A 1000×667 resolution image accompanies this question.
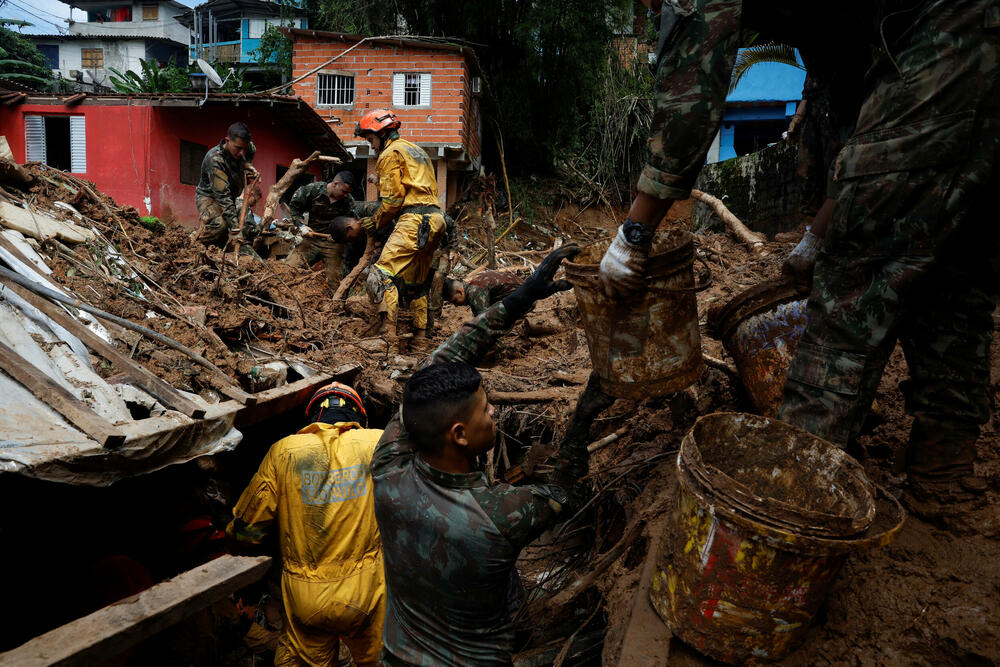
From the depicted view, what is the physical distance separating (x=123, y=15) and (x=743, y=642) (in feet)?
167

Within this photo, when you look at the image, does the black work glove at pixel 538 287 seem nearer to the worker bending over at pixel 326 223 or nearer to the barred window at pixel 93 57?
the worker bending over at pixel 326 223

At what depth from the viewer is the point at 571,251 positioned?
98.1 inches

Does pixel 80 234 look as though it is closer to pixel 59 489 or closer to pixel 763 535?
pixel 59 489

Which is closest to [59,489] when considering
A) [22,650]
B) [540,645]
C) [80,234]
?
[22,650]

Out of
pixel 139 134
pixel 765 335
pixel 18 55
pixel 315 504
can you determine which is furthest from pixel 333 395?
pixel 18 55

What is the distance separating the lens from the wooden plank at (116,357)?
3.17m

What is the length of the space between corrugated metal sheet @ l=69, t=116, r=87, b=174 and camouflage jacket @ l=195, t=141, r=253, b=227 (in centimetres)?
782

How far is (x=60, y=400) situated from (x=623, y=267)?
247cm

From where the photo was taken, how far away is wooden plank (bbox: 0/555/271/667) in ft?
5.59

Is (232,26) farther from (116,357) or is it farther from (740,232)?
(116,357)

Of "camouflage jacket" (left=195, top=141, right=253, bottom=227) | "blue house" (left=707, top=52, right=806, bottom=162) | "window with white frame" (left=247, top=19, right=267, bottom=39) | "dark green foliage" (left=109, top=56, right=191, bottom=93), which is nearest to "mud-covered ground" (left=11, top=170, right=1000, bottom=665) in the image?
"camouflage jacket" (left=195, top=141, right=253, bottom=227)

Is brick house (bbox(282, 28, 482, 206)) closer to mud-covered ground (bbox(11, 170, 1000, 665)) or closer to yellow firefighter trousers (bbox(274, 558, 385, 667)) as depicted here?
mud-covered ground (bbox(11, 170, 1000, 665))

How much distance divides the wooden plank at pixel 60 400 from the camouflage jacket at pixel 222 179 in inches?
235

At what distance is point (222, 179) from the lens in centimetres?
816
